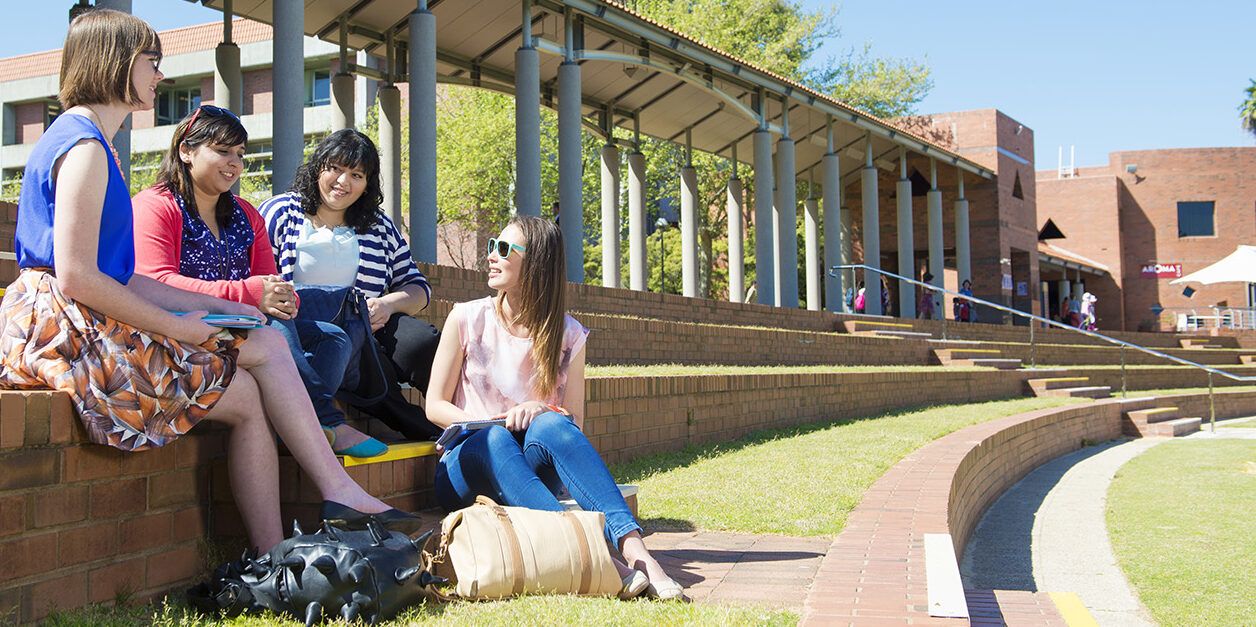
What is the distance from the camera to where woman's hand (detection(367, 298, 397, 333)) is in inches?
177

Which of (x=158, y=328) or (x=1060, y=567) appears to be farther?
(x=1060, y=567)

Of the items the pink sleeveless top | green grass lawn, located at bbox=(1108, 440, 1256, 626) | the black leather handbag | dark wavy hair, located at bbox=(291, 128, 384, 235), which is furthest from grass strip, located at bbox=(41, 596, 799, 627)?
green grass lawn, located at bbox=(1108, 440, 1256, 626)

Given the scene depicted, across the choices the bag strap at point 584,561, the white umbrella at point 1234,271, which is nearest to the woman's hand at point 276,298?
the bag strap at point 584,561

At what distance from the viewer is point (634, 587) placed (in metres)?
3.52

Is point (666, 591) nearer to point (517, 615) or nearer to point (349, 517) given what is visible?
point (517, 615)

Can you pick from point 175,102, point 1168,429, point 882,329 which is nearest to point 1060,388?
point 1168,429

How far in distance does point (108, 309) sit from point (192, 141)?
92cm

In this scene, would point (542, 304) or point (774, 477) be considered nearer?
point (542, 304)

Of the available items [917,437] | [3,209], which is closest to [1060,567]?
[917,437]

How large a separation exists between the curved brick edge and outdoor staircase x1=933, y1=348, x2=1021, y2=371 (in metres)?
5.51

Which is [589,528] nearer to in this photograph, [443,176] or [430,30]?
[430,30]

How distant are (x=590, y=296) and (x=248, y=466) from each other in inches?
355

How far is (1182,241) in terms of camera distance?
48.2 m

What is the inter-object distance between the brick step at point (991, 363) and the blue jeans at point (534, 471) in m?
15.9
